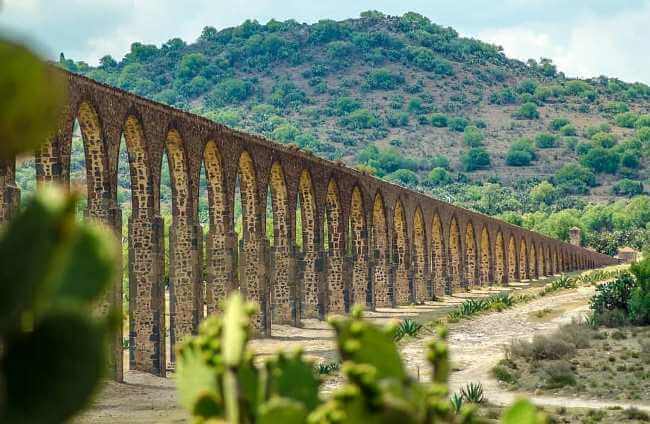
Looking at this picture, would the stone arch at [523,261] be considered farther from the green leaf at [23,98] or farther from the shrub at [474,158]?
the green leaf at [23,98]

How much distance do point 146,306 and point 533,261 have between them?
204 feet

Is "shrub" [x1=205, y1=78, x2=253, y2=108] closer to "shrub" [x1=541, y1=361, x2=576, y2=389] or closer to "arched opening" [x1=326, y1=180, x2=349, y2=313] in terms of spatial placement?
"arched opening" [x1=326, y1=180, x2=349, y2=313]

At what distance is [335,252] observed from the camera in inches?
1588

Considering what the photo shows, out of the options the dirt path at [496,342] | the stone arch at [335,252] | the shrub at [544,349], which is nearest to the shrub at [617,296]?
the dirt path at [496,342]

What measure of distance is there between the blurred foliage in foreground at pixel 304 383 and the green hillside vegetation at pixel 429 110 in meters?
103

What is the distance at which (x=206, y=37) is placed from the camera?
187 meters

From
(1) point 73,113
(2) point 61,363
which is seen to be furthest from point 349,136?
(2) point 61,363

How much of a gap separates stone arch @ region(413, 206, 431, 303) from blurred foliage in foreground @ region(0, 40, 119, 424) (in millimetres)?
49079

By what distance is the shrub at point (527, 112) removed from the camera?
164 m

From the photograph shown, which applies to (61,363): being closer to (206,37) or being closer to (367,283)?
(367,283)

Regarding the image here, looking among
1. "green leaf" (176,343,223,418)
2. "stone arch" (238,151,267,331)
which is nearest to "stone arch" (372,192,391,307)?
"stone arch" (238,151,267,331)

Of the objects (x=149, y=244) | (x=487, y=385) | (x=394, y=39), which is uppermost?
(x=394, y=39)

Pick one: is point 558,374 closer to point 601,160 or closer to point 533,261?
point 533,261

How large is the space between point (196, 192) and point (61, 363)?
2481 cm
